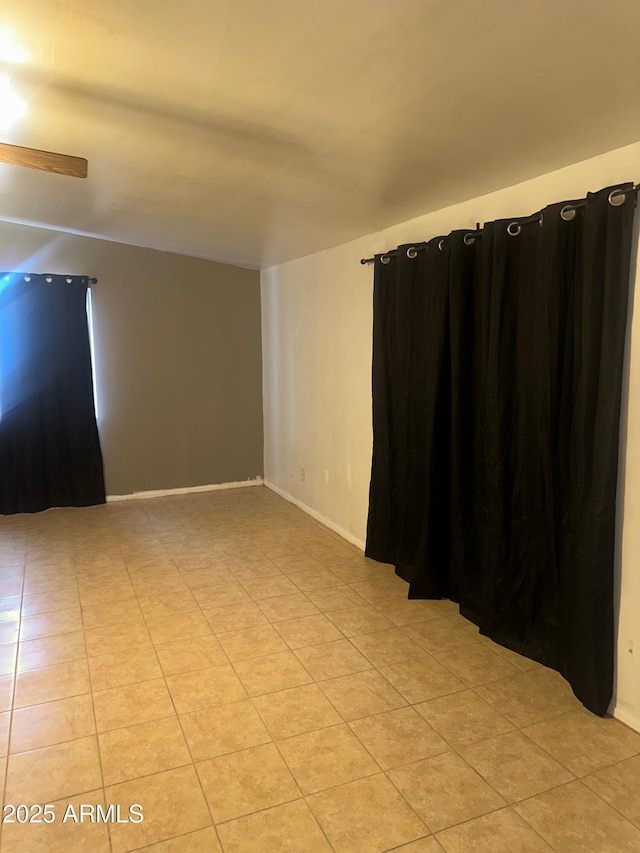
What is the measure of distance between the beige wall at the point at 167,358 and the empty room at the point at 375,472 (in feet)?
2.27

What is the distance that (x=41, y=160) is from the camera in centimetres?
208

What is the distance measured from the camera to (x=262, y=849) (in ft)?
5.22

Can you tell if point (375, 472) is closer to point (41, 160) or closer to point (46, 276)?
point (41, 160)

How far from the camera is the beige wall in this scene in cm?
482

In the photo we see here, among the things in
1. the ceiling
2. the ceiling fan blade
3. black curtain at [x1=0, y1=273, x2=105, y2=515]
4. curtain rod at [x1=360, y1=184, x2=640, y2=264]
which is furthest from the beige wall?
the ceiling fan blade

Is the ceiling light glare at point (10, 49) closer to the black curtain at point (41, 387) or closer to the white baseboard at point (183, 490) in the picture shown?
the black curtain at point (41, 387)

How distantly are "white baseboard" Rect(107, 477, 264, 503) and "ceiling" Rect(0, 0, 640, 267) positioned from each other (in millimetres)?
2756

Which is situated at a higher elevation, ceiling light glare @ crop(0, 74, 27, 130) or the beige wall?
ceiling light glare @ crop(0, 74, 27, 130)

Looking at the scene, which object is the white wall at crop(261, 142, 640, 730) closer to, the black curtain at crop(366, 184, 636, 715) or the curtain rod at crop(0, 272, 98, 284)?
the black curtain at crop(366, 184, 636, 715)

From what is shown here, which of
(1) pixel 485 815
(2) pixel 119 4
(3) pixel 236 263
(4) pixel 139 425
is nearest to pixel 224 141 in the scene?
(2) pixel 119 4

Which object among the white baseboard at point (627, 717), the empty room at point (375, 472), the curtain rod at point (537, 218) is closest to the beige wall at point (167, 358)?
the empty room at point (375, 472)

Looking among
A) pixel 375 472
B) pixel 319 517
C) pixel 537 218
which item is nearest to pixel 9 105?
pixel 537 218

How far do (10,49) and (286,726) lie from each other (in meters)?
2.37

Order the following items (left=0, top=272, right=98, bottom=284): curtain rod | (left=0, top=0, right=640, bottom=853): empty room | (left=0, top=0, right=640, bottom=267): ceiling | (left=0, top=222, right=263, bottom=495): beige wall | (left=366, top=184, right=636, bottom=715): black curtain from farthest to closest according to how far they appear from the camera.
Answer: (left=0, top=222, right=263, bottom=495): beige wall, (left=0, top=272, right=98, bottom=284): curtain rod, (left=366, top=184, right=636, bottom=715): black curtain, (left=0, top=0, right=640, bottom=853): empty room, (left=0, top=0, right=640, bottom=267): ceiling
